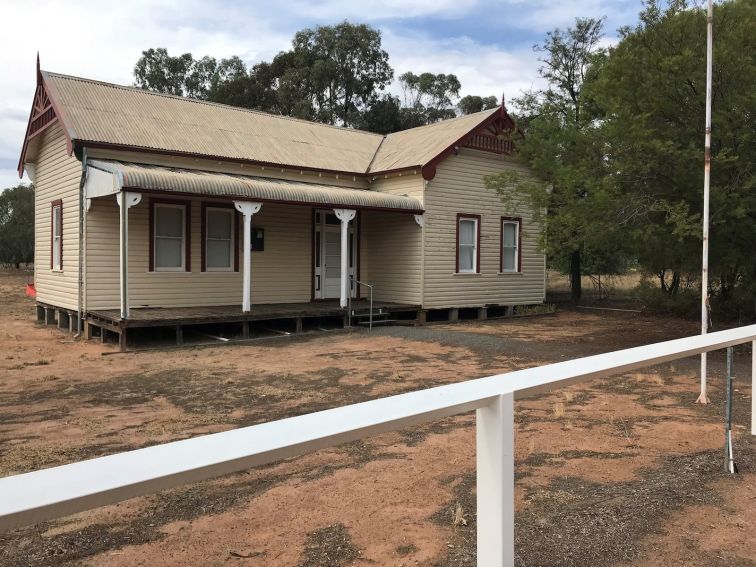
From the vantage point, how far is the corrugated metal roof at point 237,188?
1195 centimetres

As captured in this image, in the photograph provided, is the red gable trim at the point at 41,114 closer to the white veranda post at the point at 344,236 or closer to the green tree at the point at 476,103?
the white veranda post at the point at 344,236

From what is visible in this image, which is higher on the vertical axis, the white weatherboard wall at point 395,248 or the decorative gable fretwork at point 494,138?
the decorative gable fretwork at point 494,138

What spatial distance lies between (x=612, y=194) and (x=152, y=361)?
858cm

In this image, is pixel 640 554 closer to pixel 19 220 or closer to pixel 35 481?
pixel 35 481

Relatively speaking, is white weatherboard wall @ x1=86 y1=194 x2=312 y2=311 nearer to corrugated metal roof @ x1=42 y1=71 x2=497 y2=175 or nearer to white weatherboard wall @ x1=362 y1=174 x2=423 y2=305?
corrugated metal roof @ x1=42 y1=71 x2=497 y2=175

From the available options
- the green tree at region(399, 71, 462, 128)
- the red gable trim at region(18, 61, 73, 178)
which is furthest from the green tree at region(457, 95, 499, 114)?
the red gable trim at region(18, 61, 73, 178)

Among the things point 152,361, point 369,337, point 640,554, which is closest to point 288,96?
point 369,337

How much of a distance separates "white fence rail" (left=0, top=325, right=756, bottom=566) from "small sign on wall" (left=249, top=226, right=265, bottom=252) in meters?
13.3

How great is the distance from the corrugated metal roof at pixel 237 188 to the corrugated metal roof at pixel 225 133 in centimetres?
67

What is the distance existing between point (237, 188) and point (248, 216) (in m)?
0.64

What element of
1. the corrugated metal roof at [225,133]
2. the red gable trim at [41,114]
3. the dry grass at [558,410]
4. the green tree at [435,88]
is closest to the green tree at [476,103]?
the green tree at [435,88]

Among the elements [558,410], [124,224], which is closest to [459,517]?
[558,410]

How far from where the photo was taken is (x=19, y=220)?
50156 mm

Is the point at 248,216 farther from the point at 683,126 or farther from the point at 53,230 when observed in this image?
the point at 683,126
